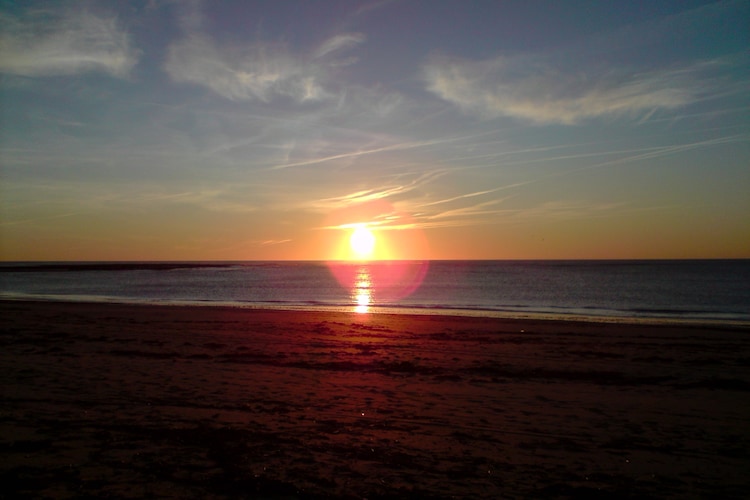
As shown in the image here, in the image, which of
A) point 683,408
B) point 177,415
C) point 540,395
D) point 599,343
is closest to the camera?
point 177,415

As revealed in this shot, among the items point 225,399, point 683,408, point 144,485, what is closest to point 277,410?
point 225,399

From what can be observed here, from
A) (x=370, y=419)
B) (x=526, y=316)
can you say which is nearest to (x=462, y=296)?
(x=526, y=316)

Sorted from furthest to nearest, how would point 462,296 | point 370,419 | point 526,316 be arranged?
point 462,296 < point 526,316 < point 370,419

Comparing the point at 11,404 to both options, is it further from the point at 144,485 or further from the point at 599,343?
the point at 599,343

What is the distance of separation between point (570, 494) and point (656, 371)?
902 cm

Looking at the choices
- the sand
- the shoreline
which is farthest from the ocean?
the sand

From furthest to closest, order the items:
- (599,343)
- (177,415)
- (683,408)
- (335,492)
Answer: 1. (599,343)
2. (683,408)
3. (177,415)
4. (335,492)

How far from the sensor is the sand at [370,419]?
21.4ft

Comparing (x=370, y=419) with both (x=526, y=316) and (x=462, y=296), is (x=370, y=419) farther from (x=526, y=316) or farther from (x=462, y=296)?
(x=462, y=296)

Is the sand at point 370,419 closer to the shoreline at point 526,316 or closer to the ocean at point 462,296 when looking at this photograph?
the shoreline at point 526,316

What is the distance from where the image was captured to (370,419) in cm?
910

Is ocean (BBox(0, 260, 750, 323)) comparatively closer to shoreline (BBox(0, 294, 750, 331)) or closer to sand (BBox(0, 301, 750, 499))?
shoreline (BBox(0, 294, 750, 331))

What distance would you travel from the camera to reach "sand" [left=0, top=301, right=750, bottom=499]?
6527 millimetres

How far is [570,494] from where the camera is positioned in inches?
247
